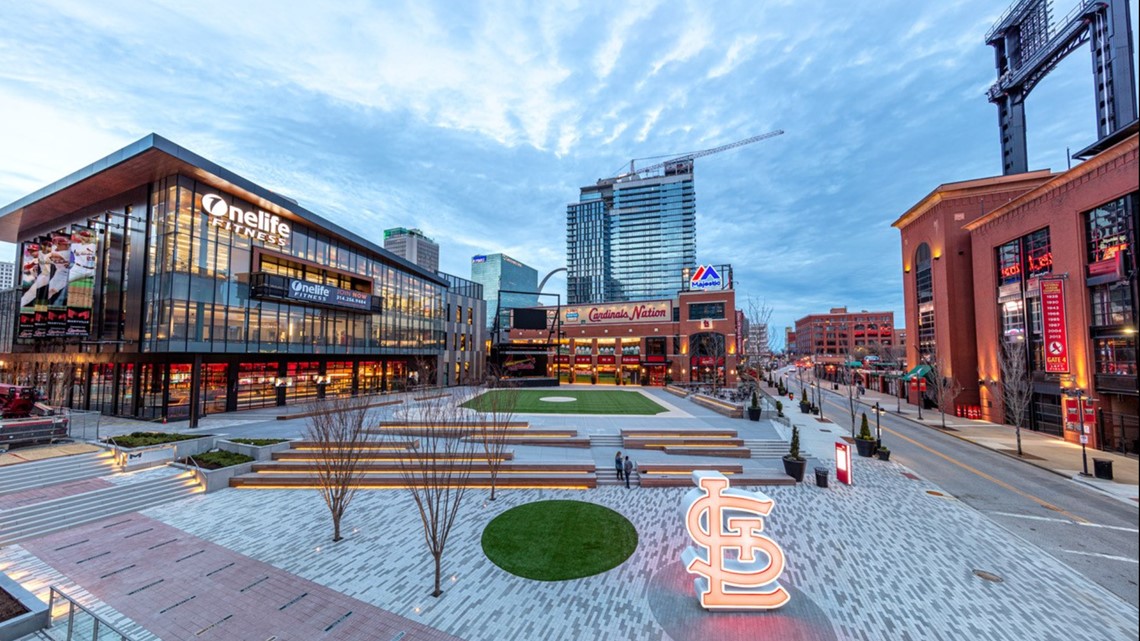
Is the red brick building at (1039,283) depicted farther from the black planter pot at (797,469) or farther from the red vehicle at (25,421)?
the red vehicle at (25,421)

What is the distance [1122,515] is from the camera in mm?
15523

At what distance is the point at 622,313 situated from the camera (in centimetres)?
6744

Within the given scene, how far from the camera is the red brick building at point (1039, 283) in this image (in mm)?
25031

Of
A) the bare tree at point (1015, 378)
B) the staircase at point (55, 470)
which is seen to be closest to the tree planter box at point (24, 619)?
the staircase at point (55, 470)

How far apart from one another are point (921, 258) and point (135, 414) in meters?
73.3

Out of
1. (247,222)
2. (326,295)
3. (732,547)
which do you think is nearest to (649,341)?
(326,295)

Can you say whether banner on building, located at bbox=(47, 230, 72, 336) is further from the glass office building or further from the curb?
the curb

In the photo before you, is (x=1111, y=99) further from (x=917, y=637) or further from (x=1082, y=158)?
(x=917, y=637)

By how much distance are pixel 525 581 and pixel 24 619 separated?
1040cm

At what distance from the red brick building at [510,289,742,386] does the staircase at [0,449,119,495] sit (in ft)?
146

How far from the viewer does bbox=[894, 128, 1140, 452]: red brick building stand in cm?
2503

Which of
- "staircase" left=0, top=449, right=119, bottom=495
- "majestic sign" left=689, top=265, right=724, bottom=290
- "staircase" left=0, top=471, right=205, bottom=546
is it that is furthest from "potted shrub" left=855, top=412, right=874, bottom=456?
"majestic sign" left=689, top=265, right=724, bottom=290

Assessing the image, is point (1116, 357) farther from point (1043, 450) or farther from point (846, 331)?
point (846, 331)

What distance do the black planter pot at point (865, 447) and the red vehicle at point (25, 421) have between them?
145 ft
